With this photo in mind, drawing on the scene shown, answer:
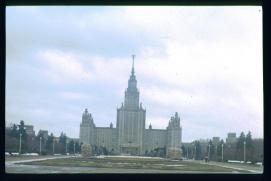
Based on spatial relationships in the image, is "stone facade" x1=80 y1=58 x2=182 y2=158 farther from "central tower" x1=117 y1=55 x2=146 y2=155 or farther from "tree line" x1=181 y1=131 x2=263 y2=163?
"tree line" x1=181 y1=131 x2=263 y2=163

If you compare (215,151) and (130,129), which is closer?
(215,151)

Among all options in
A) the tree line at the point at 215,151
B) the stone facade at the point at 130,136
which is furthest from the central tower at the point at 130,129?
the tree line at the point at 215,151

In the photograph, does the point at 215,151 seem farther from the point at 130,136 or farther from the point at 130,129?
the point at 130,129

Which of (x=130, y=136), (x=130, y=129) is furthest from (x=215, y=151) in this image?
(x=130, y=129)

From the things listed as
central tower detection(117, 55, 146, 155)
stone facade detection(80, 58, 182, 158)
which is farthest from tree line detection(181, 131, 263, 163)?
central tower detection(117, 55, 146, 155)

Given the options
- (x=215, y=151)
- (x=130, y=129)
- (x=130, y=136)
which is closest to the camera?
(x=215, y=151)

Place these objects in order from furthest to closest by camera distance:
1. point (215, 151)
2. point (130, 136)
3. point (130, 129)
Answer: point (130, 129)
point (130, 136)
point (215, 151)

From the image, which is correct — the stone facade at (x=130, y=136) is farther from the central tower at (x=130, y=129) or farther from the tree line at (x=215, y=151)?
the tree line at (x=215, y=151)

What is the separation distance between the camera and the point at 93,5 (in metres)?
2.87

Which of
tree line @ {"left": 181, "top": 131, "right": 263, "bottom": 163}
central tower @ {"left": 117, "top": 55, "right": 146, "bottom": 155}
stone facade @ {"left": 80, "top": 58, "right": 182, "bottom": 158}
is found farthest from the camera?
central tower @ {"left": 117, "top": 55, "right": 146, "bottom": 155}

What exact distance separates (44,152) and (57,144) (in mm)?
2016

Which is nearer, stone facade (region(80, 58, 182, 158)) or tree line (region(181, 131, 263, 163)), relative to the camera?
tree line (region(181, 131, 263, 163))

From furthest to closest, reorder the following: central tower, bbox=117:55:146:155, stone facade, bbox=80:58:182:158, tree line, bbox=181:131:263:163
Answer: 1. central tower, bbox=117:55:146:155
2. stone facade, bbox=80:58:182:158
3. tree line, bbox=181:131:263:163
